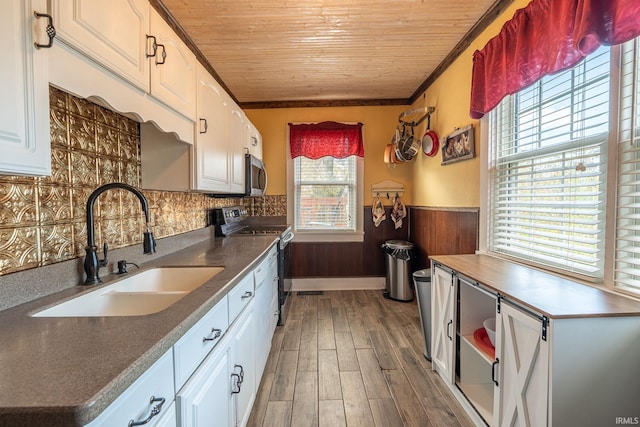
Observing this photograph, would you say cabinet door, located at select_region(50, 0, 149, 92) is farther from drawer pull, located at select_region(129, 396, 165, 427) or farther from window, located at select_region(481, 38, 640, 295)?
window, located at select_region(481, 38, 640, 295)

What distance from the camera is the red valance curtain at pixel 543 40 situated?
1110 mm

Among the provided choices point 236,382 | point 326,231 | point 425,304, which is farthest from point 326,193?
point 236,382

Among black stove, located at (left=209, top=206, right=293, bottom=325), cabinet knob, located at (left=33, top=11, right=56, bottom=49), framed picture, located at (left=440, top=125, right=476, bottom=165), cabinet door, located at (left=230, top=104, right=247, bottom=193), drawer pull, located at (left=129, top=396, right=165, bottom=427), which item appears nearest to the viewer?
drawer pull, located at (left=129, top=396, right=165, bottom=427)

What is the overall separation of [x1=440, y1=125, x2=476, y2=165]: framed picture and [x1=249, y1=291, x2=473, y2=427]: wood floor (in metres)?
1.61

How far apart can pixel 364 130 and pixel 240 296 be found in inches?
119

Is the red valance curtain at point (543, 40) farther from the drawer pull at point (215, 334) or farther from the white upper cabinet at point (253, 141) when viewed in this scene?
the white upper cabinet at point (253, 141)

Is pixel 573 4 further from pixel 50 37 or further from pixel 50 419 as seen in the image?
pixel 50 419

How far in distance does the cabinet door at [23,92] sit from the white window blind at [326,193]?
314cm

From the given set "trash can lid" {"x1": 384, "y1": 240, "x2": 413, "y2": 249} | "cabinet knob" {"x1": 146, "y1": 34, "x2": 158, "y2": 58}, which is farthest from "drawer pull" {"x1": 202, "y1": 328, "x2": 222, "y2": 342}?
"trash can lid" {"x1": 384, "y1": 240, "x2": 413, "y2": 249}

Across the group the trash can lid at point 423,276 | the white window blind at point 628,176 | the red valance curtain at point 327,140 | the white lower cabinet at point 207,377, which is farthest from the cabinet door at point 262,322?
Result: the red valance curtain at point 327,140

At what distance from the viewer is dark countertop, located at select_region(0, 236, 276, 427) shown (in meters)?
0.48

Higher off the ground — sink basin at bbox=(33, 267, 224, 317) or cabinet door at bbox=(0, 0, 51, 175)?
cabinet door at bbox=(0, 0, 51, 175)

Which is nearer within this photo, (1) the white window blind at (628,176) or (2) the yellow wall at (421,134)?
(1) the white window blind at (628,176)

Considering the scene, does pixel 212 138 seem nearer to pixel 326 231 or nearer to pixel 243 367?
pixel 243 367
